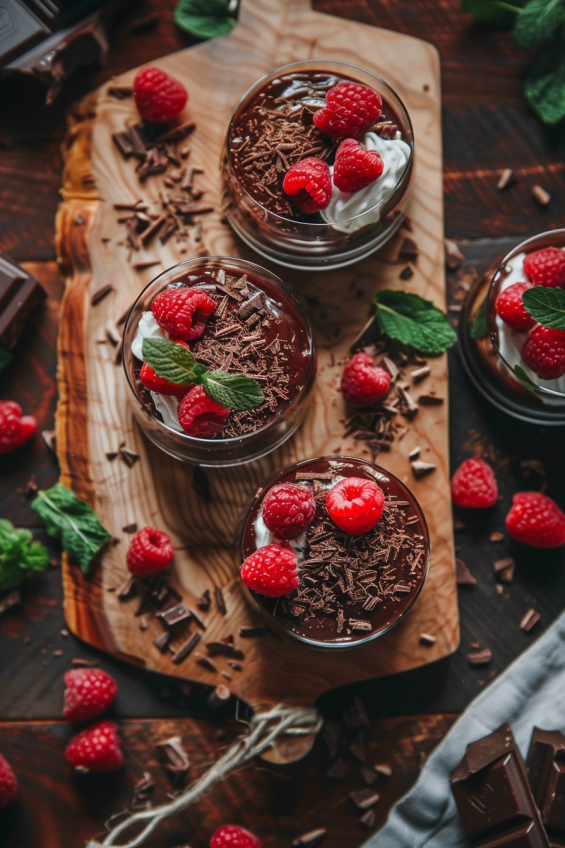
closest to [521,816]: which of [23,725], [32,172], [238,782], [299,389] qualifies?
[238,782]

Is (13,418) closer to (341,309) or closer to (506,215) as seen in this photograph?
(341,309)

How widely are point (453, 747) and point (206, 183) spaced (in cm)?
240

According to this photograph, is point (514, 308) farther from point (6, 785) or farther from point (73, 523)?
point (6, 785)

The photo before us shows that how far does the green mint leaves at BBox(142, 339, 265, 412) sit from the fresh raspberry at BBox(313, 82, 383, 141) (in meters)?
0.94

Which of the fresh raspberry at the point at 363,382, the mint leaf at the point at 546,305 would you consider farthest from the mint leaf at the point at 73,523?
the mint leaf at the point at 546,305

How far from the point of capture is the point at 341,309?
2.65 m

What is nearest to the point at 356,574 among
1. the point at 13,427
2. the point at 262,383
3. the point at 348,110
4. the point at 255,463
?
the point at 255,463

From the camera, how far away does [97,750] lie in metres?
2.52

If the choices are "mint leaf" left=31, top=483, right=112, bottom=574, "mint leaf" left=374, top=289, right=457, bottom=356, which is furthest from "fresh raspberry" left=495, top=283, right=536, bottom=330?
"mint leaf" left=31, top=483, right=112, bottom=574

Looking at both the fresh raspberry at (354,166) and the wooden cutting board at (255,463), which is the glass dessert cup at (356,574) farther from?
the fresh raspberry at (354,166)

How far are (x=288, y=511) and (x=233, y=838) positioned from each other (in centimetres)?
133

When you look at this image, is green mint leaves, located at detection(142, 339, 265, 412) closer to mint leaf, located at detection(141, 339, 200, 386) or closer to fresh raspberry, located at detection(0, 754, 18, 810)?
mint leaf, located at detection(141, 339, 200, 386)

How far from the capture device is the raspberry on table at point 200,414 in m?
2.18

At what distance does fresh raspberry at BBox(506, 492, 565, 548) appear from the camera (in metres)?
2.60
